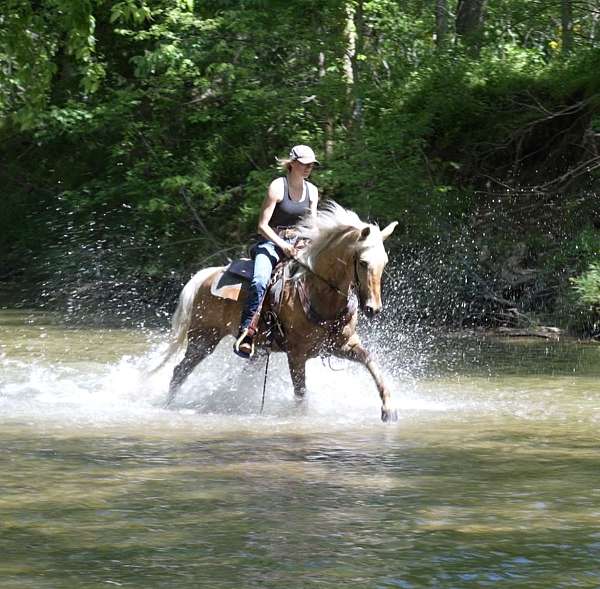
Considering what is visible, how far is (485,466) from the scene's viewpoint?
27.6 feet

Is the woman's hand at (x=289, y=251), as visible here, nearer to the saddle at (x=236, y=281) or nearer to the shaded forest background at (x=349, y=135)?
the saddle at (x=236, y=281)

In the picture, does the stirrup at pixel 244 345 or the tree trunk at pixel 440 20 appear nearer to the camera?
the stirrup at pixel 244 345

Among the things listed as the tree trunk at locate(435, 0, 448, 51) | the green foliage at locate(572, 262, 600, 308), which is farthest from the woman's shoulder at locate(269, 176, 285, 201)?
the tree trunk at locate(435, 0, 448, 51)

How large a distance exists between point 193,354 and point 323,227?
217 centimetres

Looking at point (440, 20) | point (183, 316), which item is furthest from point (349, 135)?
point (183, 316)

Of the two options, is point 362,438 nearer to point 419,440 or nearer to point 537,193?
point 419,440

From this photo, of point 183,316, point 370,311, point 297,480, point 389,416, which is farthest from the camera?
point 183,316

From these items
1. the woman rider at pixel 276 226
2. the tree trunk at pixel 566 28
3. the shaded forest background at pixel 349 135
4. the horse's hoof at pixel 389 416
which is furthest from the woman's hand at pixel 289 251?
the tree trunk at pixel 566 28

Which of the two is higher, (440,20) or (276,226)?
(440,20)

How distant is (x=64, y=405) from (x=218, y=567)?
6.16 metres

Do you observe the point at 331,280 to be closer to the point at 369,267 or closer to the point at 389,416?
the point at 369,267

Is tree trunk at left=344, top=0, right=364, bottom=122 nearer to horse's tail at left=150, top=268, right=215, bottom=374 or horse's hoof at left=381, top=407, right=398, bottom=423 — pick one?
horse's tail at left=150, top=268, right=215, bottom=374

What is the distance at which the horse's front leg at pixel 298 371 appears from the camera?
1105 cm

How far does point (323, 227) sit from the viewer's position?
10766 millimetres
